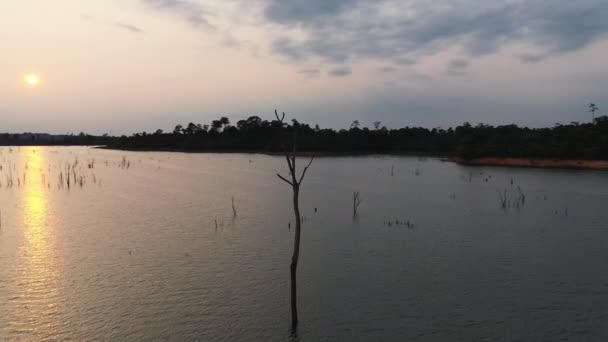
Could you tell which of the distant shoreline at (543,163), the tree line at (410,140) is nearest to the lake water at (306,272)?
the tree line at (410,140)

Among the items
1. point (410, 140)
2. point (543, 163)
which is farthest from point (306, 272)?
point (410, 140)

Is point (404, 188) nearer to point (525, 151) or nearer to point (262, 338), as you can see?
point (262, 338)

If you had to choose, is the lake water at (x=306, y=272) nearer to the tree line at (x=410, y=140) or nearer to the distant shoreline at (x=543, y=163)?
the tree line at (x=410, y=140)

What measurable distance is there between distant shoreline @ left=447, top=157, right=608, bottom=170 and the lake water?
43240 millimetres

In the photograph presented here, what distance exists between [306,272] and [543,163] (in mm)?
67226

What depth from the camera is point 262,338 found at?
9.62 m

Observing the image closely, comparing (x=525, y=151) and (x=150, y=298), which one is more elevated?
(x=525, y=151)

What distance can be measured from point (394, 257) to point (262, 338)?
779 cm

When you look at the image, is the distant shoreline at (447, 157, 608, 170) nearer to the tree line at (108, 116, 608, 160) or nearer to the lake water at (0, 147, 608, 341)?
the tree line at (108, 116, 608, 160)

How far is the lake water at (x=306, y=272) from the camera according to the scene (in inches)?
400

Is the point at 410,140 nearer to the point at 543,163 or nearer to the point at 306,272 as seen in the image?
the point at 543,163

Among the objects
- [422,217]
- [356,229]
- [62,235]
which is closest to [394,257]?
[356,229]

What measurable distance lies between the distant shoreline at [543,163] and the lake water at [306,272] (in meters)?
43.2

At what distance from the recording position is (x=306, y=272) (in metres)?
14.2
